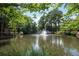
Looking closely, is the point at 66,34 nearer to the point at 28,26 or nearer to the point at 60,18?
the point at 60,18

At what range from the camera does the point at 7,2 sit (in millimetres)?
2943

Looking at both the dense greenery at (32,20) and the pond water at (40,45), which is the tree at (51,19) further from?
the pond water at (40,45)

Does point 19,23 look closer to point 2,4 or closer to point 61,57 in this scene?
point 2,4

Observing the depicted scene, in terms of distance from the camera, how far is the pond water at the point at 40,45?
9.62ft

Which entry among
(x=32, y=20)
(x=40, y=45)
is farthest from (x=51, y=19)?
(x=40, y=45)

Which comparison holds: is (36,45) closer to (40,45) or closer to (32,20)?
(40,45)

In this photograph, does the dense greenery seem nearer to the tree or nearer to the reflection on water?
the tree

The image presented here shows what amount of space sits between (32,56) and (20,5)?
62 cm

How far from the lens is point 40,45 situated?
9.84ft

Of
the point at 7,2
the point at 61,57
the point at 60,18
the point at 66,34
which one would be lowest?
the point at 61,57

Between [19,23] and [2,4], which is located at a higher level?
[2,4]

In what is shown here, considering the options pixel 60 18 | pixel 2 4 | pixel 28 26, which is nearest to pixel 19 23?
pixel 28 26

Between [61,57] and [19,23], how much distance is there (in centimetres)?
64

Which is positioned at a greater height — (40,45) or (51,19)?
(51,19)
